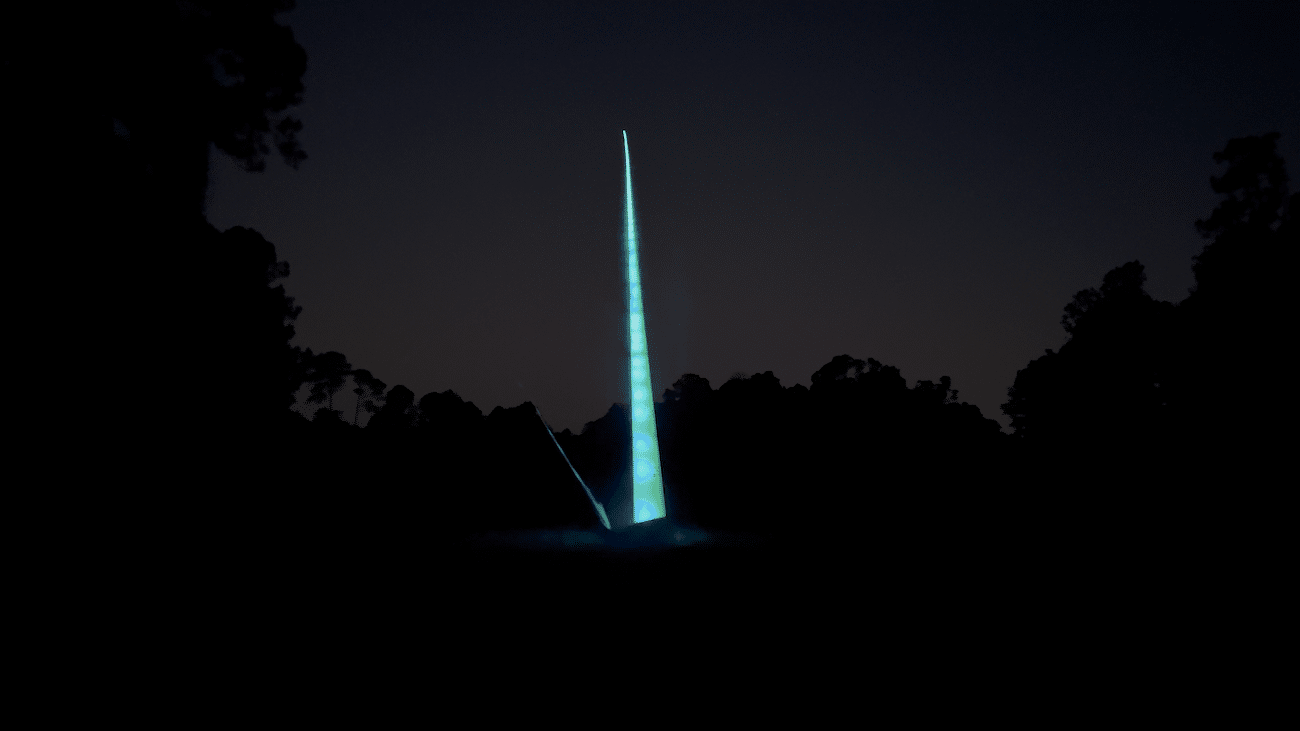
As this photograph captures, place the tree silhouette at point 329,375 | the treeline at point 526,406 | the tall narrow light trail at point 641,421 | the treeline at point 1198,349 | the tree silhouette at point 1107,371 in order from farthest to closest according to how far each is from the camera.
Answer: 1. the tree silhouette at point 329,375
2. the tree silhouette at point 1107,371
3. the treeline at point 1198,349
4. the treeline at point 526,406
5. the tall narrow light trail at point 641,421

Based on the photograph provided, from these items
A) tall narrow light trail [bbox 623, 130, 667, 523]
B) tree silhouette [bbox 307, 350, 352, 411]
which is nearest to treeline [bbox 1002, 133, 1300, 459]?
tall narrow light trail [bbox 623, 130, 667, 523]

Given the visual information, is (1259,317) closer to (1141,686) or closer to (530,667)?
(1141,686)

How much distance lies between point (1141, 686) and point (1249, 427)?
17420 mm

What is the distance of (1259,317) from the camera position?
18.8 metres

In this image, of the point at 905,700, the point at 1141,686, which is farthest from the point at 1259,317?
the point at 905,700

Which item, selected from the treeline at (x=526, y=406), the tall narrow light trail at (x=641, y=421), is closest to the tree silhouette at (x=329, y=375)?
the treeline at (x=526, y=406)

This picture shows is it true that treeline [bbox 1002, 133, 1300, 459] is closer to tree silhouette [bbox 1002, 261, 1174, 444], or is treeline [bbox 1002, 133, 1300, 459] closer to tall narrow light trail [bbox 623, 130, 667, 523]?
tree silhouette [bbox 1002, 261, 1174, 444]

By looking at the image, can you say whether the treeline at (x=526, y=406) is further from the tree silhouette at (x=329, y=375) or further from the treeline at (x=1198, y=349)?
the tree silhouette at (x=329, y=375)

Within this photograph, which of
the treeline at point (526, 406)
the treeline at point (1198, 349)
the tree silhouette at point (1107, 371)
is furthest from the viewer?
the tree silhouette at point (1107, 371)

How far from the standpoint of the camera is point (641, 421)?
10.1 meters

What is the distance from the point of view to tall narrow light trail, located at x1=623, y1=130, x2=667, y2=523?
31.8 feet

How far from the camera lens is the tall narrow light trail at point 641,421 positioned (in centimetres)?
970

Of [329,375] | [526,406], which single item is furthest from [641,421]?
[329,375]

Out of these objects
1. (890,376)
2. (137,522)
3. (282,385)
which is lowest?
(137,522)
